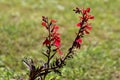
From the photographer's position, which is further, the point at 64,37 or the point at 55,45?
the point at 64,37

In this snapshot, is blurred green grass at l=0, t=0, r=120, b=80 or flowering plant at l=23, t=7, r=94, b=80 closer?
flowering plant at l=23, t=7, r=94, b=80

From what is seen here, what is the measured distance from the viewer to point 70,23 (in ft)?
50.2

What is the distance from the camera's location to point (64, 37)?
13797mm

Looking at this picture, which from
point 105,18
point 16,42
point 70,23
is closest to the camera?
point 16,42

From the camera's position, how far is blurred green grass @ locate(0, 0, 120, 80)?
10898 millimetres

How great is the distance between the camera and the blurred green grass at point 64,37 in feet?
35.8

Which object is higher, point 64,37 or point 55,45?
point 64,37

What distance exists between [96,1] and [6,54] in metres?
8.07

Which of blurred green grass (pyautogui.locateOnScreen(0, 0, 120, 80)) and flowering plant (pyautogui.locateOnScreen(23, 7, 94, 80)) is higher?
blurred green grass (pyautogui.locateOnScreen(0, 0, 120, 80))

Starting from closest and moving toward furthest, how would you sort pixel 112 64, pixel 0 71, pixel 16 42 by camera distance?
1. pixel 0 71
2. pixel 112 64
3. pixel 16 42

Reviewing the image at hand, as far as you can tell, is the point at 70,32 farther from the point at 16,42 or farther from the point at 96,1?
the point at 96,1

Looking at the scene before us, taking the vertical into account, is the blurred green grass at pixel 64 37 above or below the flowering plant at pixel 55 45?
above

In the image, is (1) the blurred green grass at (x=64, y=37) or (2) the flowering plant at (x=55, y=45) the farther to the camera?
(1) the blurred green grass at (x=64, y=37)

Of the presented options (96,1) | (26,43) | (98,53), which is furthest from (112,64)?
(96,1)
